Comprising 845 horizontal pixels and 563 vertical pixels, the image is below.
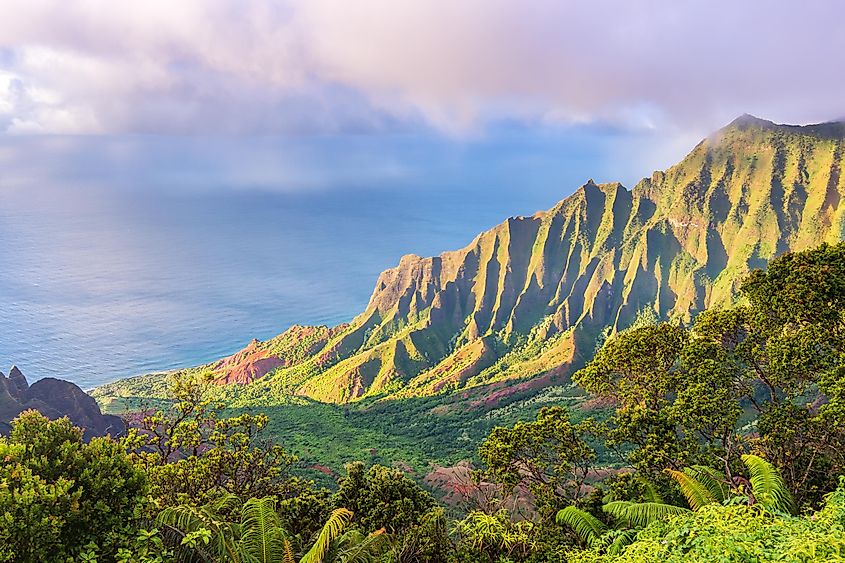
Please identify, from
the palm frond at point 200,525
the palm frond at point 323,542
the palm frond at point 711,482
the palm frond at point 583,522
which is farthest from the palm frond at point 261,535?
the palm frond at point 711,482

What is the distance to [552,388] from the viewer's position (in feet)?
286

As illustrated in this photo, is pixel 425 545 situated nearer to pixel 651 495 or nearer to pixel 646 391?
pixel 651 495

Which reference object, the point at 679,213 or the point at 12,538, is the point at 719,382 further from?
the point at 679,213

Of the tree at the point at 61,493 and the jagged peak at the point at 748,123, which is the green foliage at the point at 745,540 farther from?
the jagged peak at the point at 748,123

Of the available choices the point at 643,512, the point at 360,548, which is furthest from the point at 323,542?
the point at 643,512

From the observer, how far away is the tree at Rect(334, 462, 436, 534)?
1436 centimetres

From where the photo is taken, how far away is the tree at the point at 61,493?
7523mm

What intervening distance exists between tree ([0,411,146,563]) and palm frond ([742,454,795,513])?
413 inches

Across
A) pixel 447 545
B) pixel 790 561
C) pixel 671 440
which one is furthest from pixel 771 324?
pixel 790 561

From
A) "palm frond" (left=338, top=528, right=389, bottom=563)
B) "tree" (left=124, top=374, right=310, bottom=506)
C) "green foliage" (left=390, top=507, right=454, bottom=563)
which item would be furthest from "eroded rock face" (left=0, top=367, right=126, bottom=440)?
"palm frond" (left=338, top=528, right=389, bottom=563)

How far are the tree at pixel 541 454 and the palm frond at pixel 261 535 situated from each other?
7.08 metres

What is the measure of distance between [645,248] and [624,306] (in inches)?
615

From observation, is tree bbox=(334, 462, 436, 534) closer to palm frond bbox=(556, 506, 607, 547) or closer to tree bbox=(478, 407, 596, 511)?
tree bbox=(478, 407, 596, 511)

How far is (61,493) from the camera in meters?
7.80
